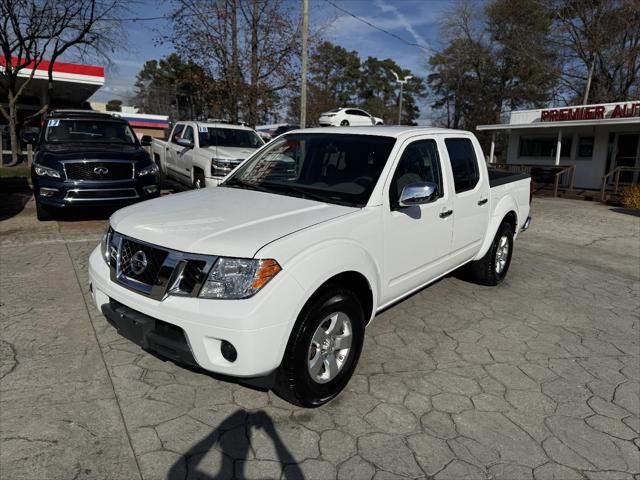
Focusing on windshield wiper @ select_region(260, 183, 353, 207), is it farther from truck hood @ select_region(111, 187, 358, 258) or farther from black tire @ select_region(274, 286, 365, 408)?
black tire @ select_region(274, 286, 365, 408)

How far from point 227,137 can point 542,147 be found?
18496 mm

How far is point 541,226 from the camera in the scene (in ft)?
35.8

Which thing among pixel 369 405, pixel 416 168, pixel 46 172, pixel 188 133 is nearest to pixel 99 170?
pixel 46 172

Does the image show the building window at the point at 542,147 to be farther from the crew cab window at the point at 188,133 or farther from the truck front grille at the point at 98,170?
the truck front grille at the point at 98,170

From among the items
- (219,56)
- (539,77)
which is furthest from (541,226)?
(539,77)

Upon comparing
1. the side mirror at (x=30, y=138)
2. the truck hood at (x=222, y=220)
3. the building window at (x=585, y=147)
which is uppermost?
the building window at (x=585, y=147)

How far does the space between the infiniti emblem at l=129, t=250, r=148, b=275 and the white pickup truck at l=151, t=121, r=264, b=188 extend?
5967 millimetres

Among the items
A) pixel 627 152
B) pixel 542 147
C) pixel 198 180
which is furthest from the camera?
pixel 542 147

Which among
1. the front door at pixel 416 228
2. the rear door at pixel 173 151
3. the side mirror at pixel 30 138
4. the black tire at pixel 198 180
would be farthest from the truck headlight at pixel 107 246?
the rear door at pixel 173 151

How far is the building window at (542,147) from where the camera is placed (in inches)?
872

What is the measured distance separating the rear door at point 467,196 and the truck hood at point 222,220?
1687 millimetres

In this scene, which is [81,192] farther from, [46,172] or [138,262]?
[138,262]

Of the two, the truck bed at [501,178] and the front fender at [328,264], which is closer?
the front fender at [328,264]

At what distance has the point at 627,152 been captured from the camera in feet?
64.7
